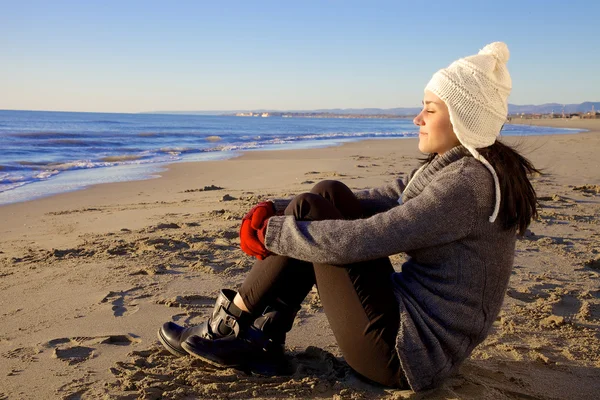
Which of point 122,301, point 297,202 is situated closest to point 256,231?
point 297,202

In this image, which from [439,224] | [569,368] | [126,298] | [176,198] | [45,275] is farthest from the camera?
[176,198]

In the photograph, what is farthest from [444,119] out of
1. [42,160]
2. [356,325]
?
[42,160]

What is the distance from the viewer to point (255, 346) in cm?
237

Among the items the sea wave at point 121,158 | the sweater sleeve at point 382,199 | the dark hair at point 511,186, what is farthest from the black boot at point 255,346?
the sea wave at point 121,158

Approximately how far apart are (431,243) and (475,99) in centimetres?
53

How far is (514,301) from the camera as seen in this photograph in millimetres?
3418

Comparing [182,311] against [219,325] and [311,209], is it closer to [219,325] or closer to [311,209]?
[219,325]

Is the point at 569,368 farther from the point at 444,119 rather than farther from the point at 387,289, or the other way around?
the point at 444,119

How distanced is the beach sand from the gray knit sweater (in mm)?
265

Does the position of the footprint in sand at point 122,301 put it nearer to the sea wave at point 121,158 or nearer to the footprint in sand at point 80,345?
the footprint in sand at point 80,345

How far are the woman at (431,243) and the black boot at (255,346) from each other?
0.72ft

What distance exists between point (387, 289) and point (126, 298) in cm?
186

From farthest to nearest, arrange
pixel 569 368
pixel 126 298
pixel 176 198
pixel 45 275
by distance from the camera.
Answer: pixel 176 198 < pixel 45 275 < pixel 126 298 < pixel 569 368

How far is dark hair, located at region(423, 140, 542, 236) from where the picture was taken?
1930mm
